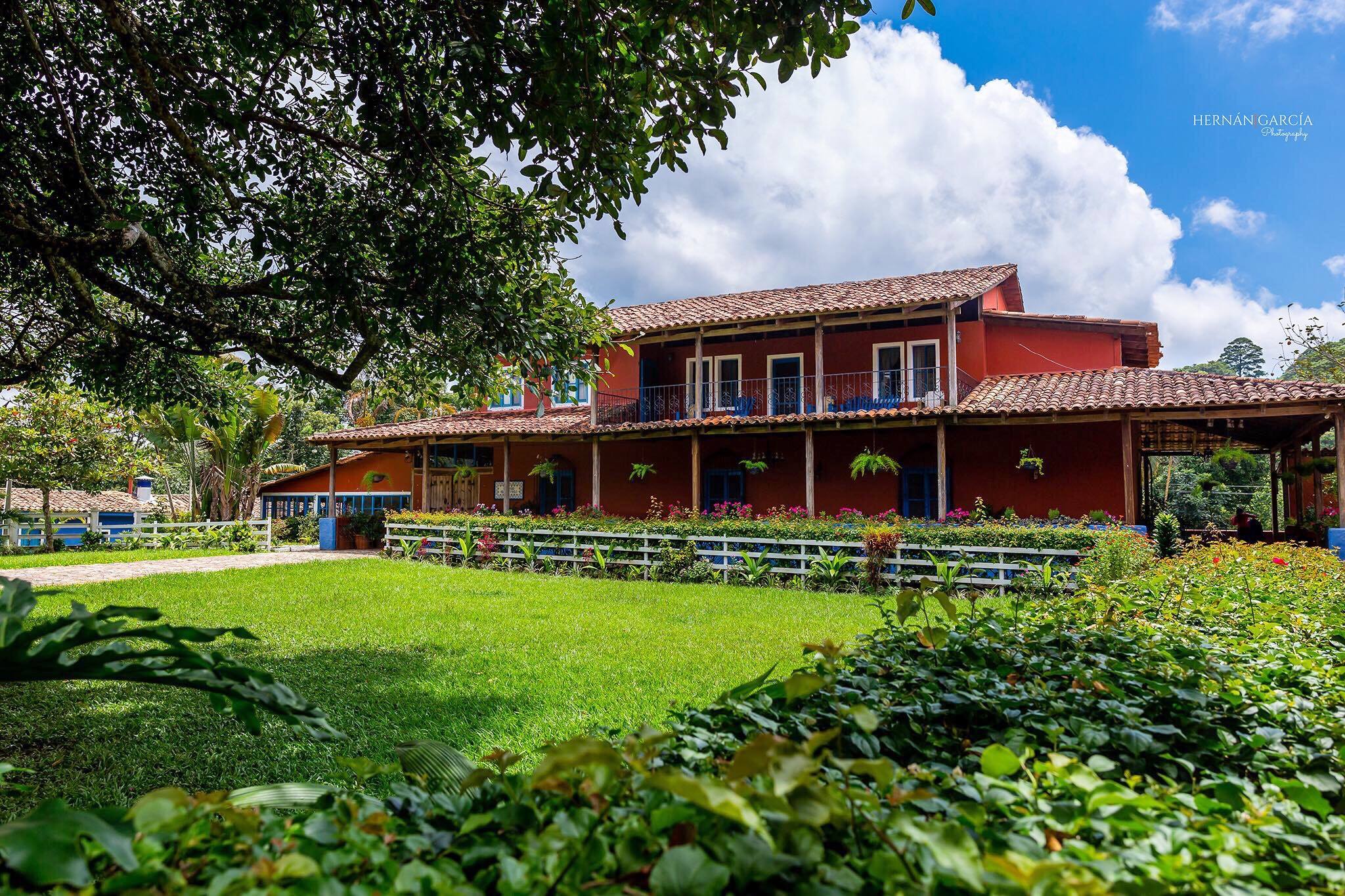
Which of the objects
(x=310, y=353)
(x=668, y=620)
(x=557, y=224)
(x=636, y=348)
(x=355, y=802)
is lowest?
(x=668, y=620)

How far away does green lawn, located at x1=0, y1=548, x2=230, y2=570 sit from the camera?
15086 millimetres

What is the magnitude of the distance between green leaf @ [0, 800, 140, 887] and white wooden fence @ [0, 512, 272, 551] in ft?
72.2

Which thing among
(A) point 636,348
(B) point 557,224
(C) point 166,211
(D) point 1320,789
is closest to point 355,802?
(D) point 1320,789

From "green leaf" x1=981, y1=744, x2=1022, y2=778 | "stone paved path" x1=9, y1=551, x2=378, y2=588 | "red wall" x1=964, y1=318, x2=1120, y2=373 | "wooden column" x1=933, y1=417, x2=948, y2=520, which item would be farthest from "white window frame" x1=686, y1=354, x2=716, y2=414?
"green leaf" x1=981, y1=744, x2=1022, y2=778

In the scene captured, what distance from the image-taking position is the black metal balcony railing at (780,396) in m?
16.3

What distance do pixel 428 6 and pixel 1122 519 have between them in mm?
14893

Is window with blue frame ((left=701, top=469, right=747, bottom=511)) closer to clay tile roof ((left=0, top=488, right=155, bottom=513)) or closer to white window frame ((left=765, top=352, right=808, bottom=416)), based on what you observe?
white window frame ((left=765, top=352, right=808, bottom=416))

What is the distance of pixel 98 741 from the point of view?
177 inches

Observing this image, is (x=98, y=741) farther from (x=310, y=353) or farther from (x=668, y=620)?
(x=668, y=620)

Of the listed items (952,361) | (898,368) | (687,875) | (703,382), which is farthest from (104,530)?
(687,875)

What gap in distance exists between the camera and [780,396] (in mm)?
17969

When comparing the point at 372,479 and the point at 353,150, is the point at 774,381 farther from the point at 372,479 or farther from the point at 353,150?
the point at 372,479

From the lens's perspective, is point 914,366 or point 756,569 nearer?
point 756,569

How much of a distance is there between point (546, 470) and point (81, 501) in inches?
995
